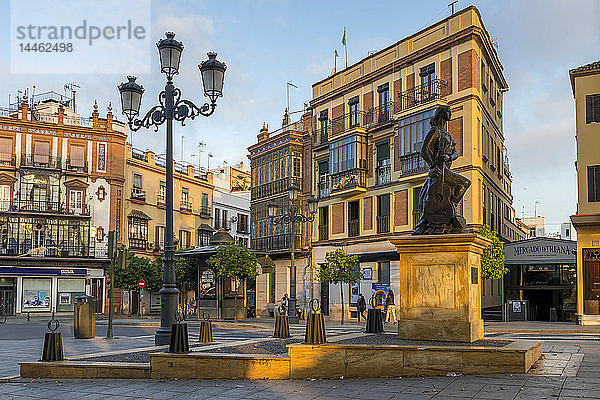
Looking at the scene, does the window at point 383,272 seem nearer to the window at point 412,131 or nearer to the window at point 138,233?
the window at point 412,131

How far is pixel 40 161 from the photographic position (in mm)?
50875

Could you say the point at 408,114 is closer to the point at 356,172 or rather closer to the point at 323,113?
the point at 356,172

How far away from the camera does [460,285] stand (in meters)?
10.7

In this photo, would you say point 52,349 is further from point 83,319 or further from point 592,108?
point 592,108

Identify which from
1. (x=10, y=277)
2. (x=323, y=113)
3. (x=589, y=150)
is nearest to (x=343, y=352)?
(x=589, y=150)

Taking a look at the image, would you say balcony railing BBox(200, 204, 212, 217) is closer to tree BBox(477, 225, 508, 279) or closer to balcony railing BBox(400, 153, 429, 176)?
balcony railing BBox(400, 153, 429, 176)

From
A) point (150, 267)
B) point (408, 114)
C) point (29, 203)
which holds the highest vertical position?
point (408, 114)

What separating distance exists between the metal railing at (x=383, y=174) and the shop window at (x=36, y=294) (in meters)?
29.1

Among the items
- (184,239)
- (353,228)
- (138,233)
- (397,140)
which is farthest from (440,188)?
(184,239)

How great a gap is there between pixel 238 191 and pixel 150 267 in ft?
85.0

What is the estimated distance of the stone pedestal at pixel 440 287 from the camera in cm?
1066

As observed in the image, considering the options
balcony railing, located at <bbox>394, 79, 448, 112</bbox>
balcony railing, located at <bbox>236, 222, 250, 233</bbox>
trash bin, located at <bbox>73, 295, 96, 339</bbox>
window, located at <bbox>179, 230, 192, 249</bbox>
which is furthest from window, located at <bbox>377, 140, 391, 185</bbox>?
balcony railing, located at <bbox>236, 222, 250, 233</bbox>

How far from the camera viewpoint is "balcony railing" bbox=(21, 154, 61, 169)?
50250 millimetres

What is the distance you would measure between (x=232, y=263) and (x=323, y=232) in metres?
8.96
